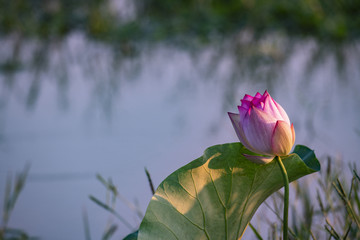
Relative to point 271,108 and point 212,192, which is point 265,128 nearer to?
point 271,108

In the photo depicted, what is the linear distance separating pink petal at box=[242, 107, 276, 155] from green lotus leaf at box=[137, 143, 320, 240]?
0.07 m

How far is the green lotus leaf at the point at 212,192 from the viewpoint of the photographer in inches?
24.8

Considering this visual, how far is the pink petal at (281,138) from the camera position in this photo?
21.7 inches

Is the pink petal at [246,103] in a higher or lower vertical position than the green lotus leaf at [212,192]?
higher

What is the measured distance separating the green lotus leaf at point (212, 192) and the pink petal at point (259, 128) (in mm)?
71

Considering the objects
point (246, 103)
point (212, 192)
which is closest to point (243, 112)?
point (246, 103)

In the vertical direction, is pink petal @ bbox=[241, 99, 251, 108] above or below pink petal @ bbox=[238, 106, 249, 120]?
above

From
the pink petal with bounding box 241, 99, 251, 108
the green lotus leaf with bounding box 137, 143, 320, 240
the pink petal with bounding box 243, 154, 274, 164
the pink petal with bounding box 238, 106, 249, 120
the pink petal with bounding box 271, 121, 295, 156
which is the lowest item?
the green lotus leaf with bounding box 137, 143, 320, 240

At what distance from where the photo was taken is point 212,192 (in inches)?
25.3

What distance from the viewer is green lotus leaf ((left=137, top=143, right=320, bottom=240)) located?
63cm

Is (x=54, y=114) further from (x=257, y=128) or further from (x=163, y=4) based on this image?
(x=163, y=4)

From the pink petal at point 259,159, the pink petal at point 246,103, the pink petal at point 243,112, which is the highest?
the pink petal at point 246,103

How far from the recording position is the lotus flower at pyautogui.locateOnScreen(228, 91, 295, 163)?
0.55m

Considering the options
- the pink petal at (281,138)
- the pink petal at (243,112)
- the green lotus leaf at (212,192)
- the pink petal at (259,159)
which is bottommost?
the green lotus leaf at (212,192)
